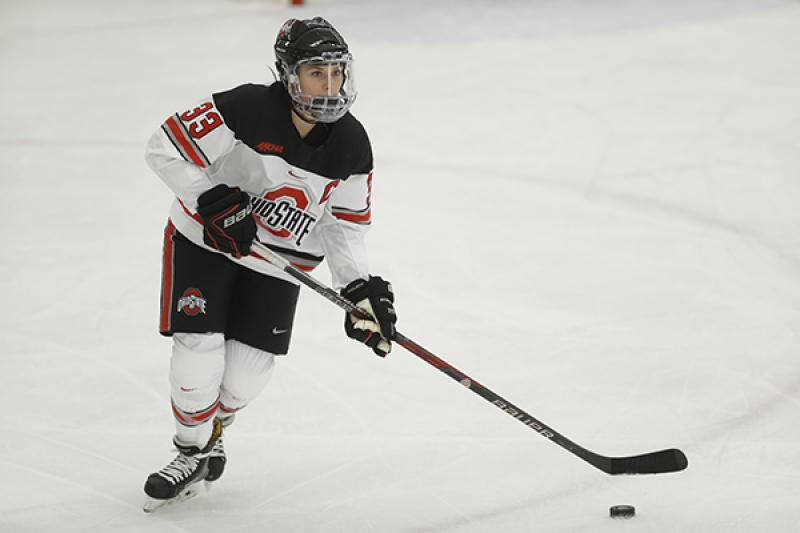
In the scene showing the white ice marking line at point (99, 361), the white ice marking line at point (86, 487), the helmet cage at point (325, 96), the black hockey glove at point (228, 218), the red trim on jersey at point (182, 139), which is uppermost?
the helmet cage at point (325, 96)

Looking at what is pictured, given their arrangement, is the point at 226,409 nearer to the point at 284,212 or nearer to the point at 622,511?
the point at 284,212

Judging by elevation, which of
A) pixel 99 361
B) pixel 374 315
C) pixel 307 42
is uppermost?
pixel 307 42

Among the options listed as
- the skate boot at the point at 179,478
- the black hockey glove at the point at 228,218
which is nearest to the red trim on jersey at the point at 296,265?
the black hockey glove at the point at 228,218

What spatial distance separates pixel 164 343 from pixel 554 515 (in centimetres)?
147

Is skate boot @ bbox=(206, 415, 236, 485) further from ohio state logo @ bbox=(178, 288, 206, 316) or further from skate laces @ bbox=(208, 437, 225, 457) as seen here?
ohio state logo @ bbox=(178, 288, 206, 316)

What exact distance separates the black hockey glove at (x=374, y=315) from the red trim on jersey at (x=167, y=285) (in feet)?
1.35

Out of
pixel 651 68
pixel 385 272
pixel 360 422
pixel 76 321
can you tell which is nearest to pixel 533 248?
pixel 385 272

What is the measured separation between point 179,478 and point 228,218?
0.70 meters

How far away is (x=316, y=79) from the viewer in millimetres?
2553

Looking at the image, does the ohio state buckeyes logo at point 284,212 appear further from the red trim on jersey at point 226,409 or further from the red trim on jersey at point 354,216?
the red trim on jersey at point 226,409

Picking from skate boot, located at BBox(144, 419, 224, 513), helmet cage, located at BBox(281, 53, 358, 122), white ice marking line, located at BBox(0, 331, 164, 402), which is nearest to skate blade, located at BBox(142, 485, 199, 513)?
skate boot, located at BBox(144, 419, 224, 513)

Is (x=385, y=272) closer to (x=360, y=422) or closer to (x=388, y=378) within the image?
(x=388, y=378)

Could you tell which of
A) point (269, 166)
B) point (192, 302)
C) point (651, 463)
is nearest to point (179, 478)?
point (192, 302)

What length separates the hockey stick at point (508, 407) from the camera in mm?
2699
